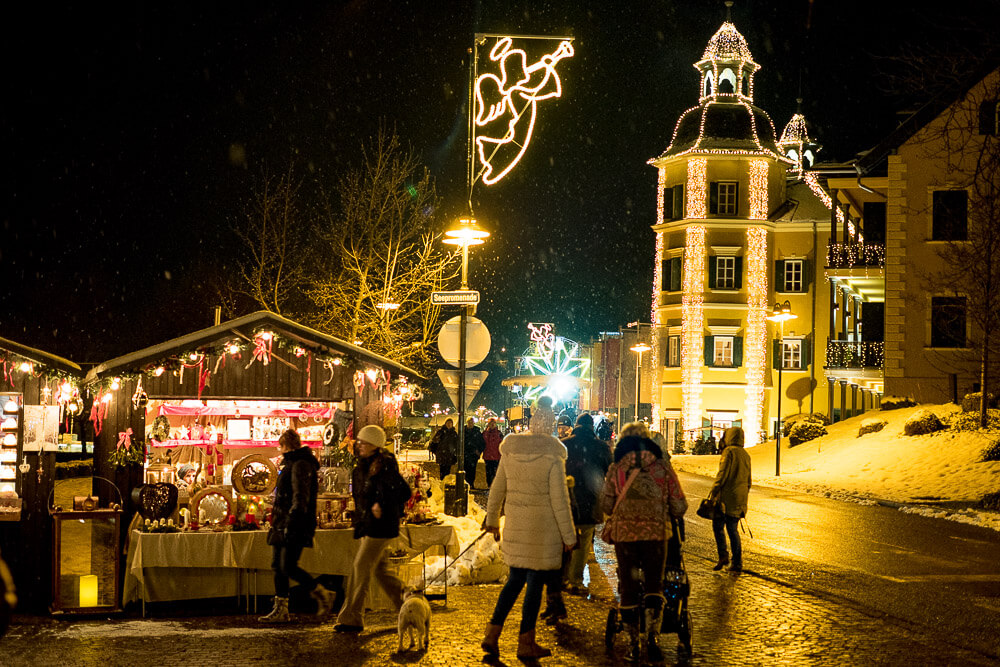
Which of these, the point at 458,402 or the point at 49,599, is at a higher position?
the point at 458,402

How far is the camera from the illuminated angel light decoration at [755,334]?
49969 millimetres

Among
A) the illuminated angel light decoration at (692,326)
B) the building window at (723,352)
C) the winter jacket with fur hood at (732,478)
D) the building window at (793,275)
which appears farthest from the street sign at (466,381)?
the building window at (793,275)

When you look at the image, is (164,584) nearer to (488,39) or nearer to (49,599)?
(49,599)

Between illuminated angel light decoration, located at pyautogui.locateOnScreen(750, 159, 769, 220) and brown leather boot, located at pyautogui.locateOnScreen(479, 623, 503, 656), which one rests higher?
illuminated angel light decoration, located at pyautogui.locateOnScreen(750, 159, 769, 220)

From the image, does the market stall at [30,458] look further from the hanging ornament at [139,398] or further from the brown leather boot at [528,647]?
the brown leather boot at [528,647]

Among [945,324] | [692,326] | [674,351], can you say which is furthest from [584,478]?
[674,351]

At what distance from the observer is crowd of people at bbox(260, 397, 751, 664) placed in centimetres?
814

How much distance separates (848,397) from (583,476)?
134 feet

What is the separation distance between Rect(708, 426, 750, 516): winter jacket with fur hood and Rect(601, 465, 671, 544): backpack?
4451 mm

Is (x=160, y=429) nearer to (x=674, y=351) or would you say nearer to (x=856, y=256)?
(x=856, y=256)

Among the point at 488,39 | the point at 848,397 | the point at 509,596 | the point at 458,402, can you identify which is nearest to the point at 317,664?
the point at 509,596

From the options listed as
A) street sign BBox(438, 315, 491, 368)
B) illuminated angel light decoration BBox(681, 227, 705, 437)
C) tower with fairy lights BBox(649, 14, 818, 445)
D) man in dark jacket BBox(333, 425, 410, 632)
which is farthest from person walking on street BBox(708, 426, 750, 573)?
illuminated angel light decoration BBox(681, 227, 705, 437)

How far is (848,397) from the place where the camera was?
4891 cm

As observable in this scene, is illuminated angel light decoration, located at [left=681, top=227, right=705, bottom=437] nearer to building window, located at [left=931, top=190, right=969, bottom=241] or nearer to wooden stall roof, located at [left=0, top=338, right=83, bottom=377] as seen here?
building window, located at [left=931, top=190, right=969, bottom=241]
